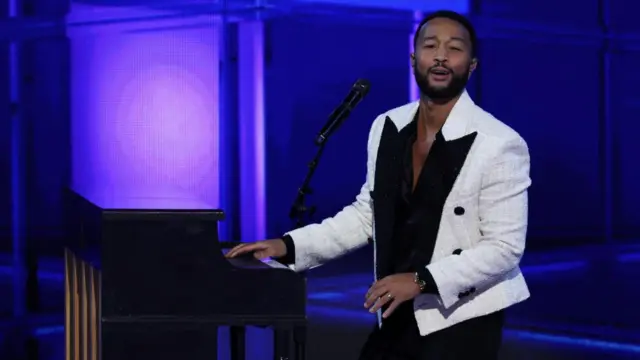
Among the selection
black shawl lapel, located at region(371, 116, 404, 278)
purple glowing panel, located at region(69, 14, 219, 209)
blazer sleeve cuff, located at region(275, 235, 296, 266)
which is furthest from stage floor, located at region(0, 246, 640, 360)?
black shawl lapel, located at region(371, 116, 404, 278)

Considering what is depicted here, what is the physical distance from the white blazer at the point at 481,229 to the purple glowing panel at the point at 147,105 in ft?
7.84

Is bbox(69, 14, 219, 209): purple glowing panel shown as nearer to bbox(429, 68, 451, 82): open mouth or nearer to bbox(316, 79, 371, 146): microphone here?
bbox(316, 79, 371, 146): microphone

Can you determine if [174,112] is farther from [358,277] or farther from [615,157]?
[615,157]

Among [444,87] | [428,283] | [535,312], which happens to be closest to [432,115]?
[444,87]

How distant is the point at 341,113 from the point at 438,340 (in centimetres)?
80

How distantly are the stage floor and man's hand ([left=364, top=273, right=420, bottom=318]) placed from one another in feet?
8.64

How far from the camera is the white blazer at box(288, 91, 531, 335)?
8.89 feet

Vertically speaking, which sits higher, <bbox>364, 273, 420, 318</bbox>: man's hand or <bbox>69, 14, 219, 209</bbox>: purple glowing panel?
<bbox>69, 14, 219, 209</bbox>: purple glowing panel

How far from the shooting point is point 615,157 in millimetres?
5246

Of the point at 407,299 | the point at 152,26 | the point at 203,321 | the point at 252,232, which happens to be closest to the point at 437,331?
the point at 407,299

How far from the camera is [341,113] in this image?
326 centimetres

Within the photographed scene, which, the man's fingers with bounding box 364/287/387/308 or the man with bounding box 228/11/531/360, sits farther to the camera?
the man with bounding box 228/11/531/360

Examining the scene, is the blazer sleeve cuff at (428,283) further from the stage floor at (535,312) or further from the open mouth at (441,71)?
the stage floor at (535,312)

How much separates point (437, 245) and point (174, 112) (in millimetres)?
2548
